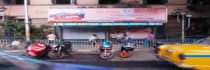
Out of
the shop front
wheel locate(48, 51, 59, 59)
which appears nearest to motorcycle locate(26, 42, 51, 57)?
wheel locate(48, 51, 59, 59)

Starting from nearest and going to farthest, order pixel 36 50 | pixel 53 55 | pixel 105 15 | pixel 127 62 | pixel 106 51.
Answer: pixel 127 62
pixel 36 50
pixel 106 51
pixel 53 55
pixel 105 15

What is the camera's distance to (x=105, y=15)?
43.4ft

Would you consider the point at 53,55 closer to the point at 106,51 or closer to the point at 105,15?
the point at 106,51

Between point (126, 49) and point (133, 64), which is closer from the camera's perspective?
point (133, 64)

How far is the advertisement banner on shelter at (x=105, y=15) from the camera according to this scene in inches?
517

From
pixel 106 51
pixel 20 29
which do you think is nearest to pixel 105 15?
pixel 106 51

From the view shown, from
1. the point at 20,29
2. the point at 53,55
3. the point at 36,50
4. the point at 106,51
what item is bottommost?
the point at 53,55

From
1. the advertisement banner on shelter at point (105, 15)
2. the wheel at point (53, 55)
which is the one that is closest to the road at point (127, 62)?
the wheel at point (53, 55)

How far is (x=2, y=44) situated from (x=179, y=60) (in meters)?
11.4

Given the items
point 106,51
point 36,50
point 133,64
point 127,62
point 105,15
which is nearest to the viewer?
point 133,64

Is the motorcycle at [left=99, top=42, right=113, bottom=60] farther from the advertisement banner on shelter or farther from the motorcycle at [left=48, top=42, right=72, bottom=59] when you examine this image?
the advertisement banner on shelter

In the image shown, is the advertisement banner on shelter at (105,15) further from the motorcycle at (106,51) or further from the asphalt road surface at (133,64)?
the motorcycle at (106,51)

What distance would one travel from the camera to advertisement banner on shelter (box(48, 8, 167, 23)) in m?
13.1

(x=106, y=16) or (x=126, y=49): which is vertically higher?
(x=106, y=16)
